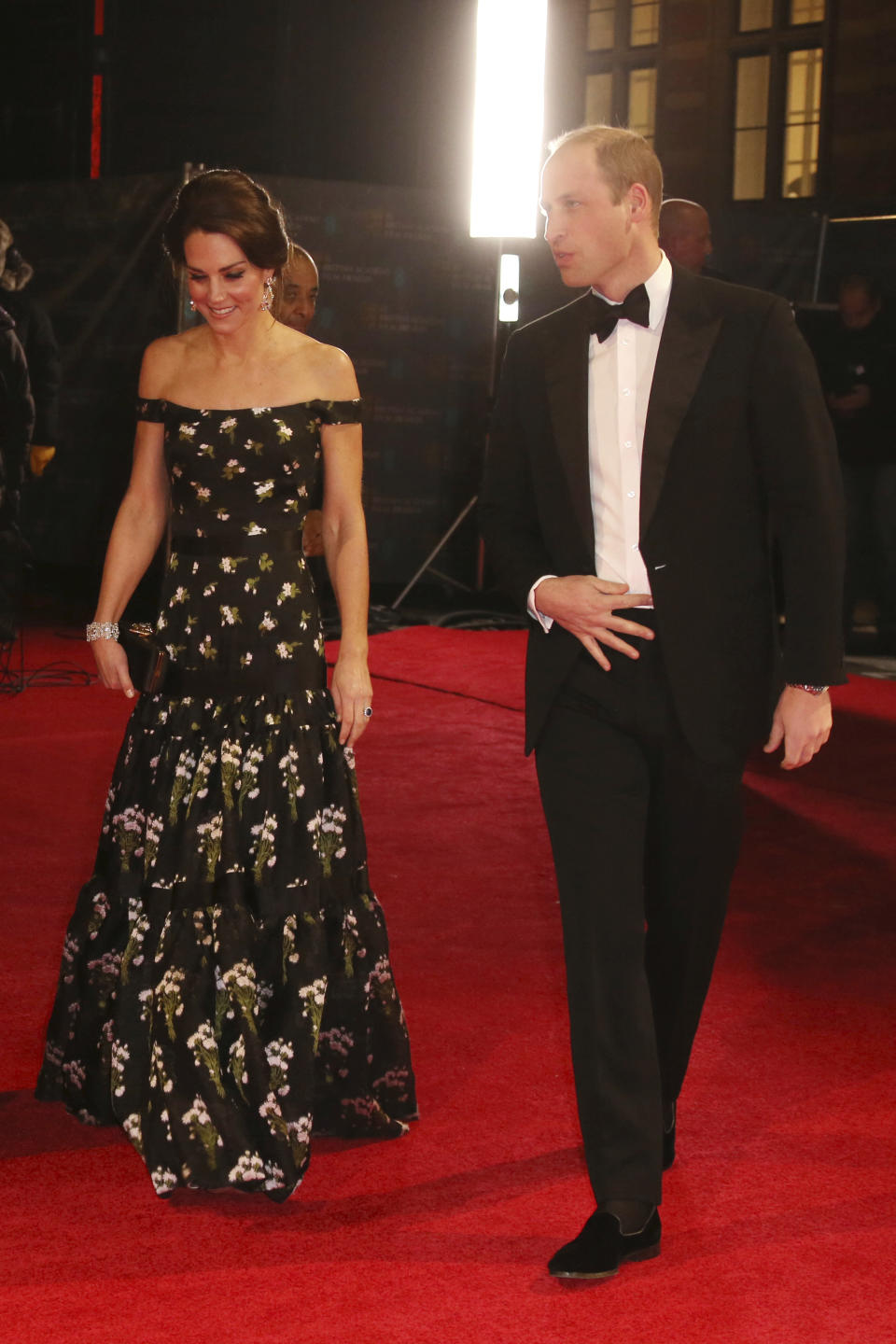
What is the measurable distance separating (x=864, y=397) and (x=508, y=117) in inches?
98.1

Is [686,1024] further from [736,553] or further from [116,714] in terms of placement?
[116,714]

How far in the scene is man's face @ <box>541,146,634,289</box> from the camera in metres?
2.26

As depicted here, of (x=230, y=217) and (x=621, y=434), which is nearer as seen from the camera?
(x=621, y=434)

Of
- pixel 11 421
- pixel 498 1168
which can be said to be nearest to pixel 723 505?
pixel 498 1168

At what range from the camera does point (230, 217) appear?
2.53m

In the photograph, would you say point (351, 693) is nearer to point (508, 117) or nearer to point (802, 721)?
point (802, 721)

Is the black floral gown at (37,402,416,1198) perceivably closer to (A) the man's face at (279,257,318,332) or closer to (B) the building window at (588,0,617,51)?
(A) the man's face at (279,257,318,332)

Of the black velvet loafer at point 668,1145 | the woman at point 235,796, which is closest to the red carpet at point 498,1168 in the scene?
the black velvet loafer at point 668,1145

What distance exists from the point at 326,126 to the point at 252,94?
0.61 m

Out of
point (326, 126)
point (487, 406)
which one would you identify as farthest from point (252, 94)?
point (487, 406)

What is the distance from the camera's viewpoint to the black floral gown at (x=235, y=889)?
2564 millimetres

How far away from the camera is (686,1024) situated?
2490 mm

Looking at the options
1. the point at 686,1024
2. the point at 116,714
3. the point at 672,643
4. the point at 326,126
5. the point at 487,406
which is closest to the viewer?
the point at 672,643

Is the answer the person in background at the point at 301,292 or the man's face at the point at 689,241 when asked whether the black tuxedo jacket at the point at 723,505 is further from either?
the man's face at the point at 689,241
